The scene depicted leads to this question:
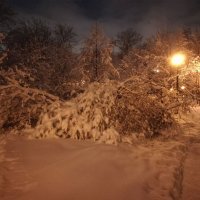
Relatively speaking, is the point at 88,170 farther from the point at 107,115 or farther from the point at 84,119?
the point at 107,115

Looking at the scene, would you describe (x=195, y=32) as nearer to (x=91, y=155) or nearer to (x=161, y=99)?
(x=161, y=99)

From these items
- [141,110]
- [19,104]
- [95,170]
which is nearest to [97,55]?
[19,104]

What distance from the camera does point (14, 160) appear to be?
7.20 m

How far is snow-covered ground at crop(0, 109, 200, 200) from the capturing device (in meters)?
5.34

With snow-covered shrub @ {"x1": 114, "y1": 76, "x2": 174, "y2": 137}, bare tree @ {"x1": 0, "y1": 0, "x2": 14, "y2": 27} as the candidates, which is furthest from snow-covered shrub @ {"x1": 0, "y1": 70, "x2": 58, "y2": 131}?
bare tree @ {"x1": 0, "y1": 0, "x2": 14, "y2": 27}

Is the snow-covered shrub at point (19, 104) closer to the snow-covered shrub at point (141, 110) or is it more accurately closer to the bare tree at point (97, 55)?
the snow-covered shrub at point (141, 110)

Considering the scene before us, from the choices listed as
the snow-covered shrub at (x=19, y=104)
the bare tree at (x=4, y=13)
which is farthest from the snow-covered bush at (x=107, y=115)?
the bare tree at (x=4, y=13)

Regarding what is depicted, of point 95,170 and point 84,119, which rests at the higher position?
point 84,119

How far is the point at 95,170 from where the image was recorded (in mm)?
6539

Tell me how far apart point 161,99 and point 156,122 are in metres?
0.91

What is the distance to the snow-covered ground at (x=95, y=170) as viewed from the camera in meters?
5.34

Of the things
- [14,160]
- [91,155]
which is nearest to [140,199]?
[91,155]

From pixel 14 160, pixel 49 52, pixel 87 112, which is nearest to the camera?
pixel 14 160

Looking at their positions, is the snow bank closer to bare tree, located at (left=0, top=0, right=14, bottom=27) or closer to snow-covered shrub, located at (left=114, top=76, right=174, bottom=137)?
snow-covered shrub, located at (left=114, top=76, right=174, bottom=137)
